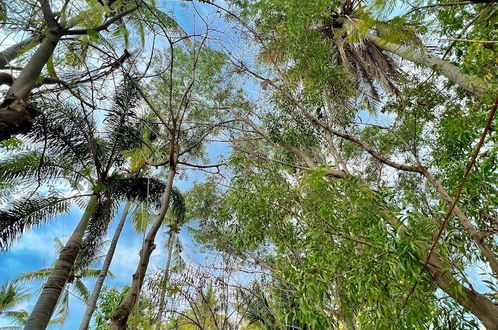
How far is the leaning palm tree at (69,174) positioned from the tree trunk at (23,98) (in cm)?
325

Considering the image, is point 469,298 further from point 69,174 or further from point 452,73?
point 69,174

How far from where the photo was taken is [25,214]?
6.83 metres

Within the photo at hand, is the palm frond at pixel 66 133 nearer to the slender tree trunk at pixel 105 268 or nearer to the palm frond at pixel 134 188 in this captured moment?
the palm frond at pixel 134 188

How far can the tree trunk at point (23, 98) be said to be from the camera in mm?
2221

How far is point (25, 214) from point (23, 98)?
5527mm

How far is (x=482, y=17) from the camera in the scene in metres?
2.46

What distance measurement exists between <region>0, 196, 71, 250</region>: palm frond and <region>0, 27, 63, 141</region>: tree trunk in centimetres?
486

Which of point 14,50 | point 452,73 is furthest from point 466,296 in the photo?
point 14,50

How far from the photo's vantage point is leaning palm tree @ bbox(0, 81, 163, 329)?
6277 millimetres

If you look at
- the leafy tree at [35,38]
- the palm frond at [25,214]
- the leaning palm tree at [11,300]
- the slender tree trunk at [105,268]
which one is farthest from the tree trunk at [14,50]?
the leaning palm tree at [11,300]

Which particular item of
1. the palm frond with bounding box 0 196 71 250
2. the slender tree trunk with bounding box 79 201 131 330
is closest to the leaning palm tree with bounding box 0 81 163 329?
the palm frond with bounding box 0 196 71 250

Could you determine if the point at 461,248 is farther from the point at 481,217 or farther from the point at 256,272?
the point at 256,272

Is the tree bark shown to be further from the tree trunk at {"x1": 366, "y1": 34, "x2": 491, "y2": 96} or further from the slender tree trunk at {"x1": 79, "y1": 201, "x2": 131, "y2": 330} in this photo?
the slender tree trunk at {"x1": 79, "y1": 201, "x2": 131, "y2": 330}

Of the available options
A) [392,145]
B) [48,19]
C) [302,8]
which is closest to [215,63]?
[302,8]
